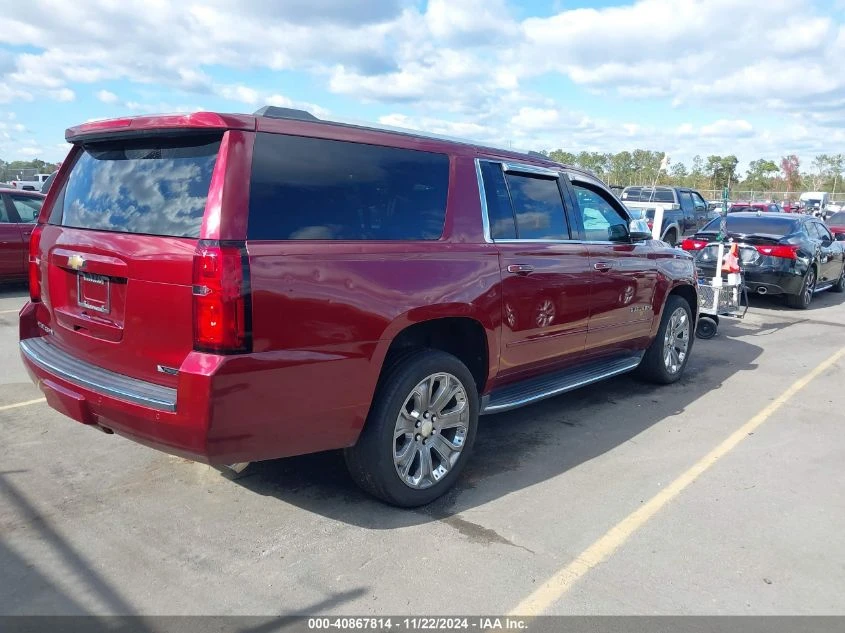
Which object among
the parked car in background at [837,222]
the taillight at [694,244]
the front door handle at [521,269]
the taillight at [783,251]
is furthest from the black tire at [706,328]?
the parked car in background at [837,222]

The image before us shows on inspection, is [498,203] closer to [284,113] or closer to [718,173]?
[284,113]

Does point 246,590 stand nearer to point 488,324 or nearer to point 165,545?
point 165,545

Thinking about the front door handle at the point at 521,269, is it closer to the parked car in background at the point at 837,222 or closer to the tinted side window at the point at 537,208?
the tinted side window at the point at 537,208

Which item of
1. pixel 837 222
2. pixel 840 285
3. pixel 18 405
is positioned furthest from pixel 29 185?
pixel 837 222

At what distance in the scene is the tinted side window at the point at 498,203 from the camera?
4293 mm

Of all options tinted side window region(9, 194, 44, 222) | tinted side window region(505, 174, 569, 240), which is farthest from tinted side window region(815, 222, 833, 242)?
tinted side window region(9, 194, 44, 222)

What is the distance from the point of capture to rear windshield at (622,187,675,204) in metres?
20.1

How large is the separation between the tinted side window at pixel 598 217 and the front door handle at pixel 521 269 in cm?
99

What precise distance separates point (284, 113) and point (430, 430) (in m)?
1.84

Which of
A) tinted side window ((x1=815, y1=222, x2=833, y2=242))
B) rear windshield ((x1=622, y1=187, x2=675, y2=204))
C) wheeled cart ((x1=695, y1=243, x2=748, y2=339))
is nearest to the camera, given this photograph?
wheeled cart ((x1=695, y1=243, x2=748, y2=339))

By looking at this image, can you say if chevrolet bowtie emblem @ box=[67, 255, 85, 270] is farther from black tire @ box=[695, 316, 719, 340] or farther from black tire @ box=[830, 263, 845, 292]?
black tire @ box=[830, 263, 845, 292]

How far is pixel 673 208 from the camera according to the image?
63.5 ft

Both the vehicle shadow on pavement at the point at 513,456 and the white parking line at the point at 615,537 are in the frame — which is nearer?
the white parking line at the point at 615,537

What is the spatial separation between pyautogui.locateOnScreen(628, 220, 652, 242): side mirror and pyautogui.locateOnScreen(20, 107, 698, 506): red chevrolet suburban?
1.33m
